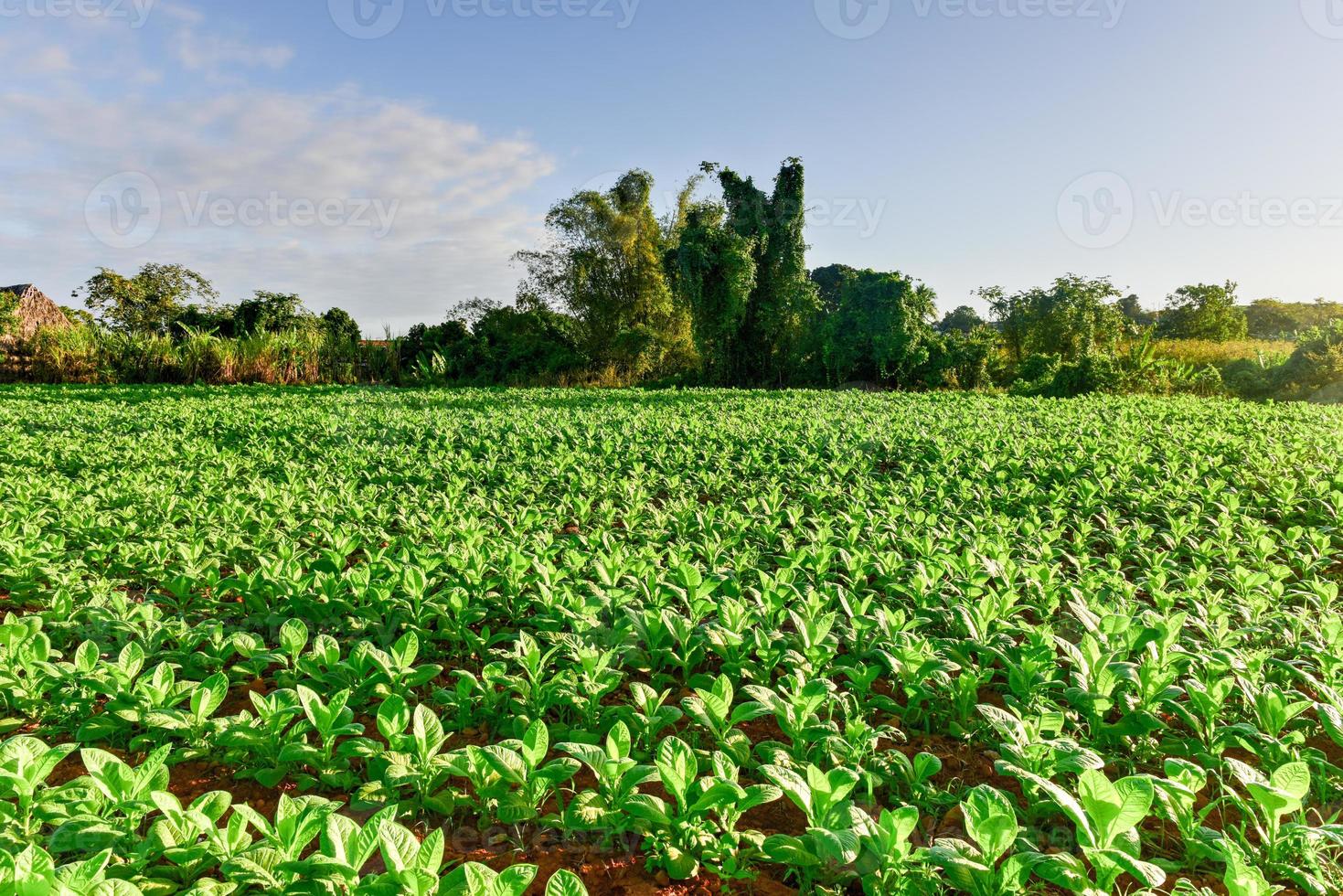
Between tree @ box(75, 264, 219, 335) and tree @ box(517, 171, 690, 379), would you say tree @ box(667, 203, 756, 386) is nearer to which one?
tree @ box(517, 171, 690, 379)

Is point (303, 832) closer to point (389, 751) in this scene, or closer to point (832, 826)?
point (389, 751)

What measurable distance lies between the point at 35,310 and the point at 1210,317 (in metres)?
56.9

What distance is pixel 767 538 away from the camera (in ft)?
14.0

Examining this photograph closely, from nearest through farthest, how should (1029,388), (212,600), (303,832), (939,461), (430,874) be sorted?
(430,874)
(303,832)
(212,600)
(939,461)
(1029,388)

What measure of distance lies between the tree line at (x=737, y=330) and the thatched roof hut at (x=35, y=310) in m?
1.20

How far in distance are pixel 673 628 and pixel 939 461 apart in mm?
4586

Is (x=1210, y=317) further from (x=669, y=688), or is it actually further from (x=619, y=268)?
(x=669, y=688)

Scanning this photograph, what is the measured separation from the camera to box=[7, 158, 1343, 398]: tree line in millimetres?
20834

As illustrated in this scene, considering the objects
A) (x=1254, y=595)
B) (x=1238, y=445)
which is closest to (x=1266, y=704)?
(x=1254, y=595)

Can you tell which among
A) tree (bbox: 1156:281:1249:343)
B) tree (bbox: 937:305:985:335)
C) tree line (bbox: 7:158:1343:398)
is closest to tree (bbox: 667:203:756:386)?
tree line (bbox: 7:158:1343:398)

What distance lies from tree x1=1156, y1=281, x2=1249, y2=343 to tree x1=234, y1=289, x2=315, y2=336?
4388 centimetres

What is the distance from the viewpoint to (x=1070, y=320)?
2459cm

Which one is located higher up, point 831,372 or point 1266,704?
point 831,372

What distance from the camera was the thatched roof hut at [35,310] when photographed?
2923 cm
